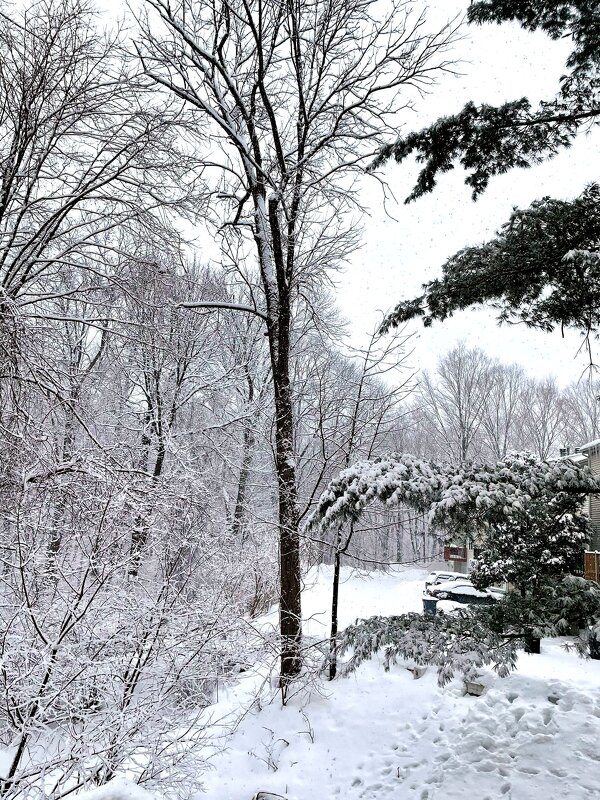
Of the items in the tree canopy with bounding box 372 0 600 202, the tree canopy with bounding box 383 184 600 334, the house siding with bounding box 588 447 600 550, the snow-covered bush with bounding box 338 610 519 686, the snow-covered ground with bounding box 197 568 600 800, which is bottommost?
the snow-covered ground with bounding box 197 568 600 800

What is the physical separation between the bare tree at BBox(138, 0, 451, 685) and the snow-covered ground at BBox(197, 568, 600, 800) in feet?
2.83

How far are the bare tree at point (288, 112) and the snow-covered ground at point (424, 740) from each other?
86 cm

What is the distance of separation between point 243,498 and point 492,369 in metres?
18.5

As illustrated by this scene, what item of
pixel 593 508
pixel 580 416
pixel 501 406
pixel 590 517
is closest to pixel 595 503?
pixel 593 508

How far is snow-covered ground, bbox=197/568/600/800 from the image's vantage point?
4.30m

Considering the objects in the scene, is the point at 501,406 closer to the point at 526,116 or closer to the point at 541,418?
the point at 541,418

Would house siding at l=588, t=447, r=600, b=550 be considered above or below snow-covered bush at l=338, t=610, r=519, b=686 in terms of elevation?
above

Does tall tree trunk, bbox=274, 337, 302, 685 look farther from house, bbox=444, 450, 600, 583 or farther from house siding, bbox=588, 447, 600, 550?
house siding, bbox=588, 447, 600, 550

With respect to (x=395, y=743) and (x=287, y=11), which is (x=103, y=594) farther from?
(x=287, y=11)

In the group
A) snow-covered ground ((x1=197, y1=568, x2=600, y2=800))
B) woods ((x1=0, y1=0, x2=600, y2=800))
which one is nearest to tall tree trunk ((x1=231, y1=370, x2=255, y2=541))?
woods ((x1=0, y1=0, x2=600, y2=800))

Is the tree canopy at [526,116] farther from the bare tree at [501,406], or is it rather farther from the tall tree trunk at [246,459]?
the bare tree at [501,406]

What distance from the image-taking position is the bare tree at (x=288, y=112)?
6648 mm

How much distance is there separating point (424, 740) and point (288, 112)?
8738 millimetres

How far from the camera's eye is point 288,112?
787cm
